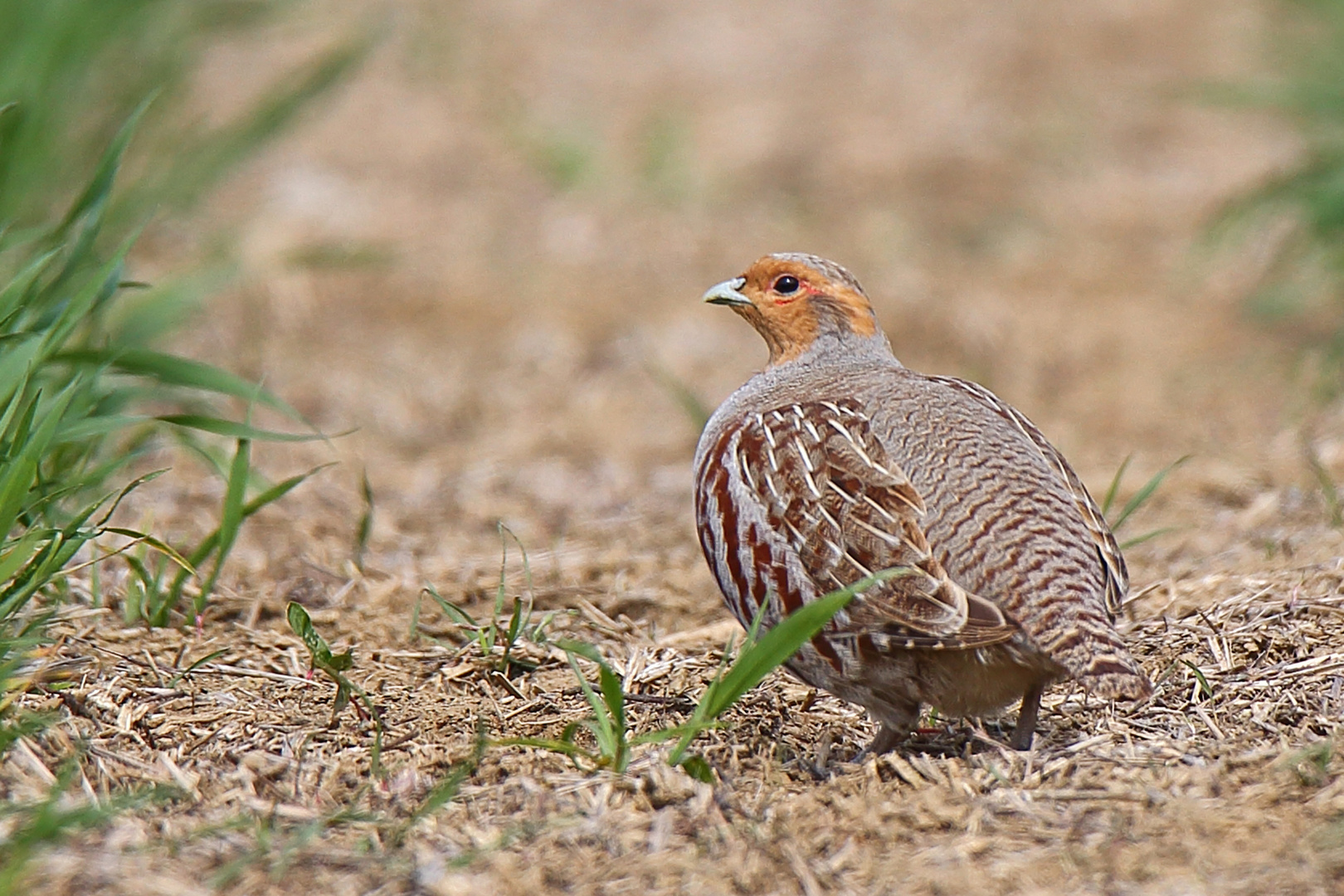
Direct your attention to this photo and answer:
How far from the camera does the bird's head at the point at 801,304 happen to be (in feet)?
13.9

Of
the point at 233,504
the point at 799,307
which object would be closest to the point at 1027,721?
the point at 799,307

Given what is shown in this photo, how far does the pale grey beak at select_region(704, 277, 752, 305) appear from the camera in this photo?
439cm

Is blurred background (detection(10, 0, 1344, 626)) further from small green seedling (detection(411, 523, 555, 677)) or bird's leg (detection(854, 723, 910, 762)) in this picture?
bird's leg (detection(854, 723, 910, 762))

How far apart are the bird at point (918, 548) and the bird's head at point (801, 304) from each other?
20.3 inches

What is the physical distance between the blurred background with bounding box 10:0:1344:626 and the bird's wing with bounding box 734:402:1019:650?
1111mm

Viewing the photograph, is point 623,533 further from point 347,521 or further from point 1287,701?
point 1287,701

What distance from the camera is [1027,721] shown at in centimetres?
328

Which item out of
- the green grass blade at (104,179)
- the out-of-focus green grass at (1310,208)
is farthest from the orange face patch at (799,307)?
the out-of-focus green grass at (1310,208)

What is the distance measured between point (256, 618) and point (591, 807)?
1515 millimetres

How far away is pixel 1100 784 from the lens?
302 centimetres

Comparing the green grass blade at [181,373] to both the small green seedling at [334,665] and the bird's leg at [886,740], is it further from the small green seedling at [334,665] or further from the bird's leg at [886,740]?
the bird's leg at [886,740]

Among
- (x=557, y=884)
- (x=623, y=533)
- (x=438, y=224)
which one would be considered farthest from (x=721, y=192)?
(x=557, y=884)

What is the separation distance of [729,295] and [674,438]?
2600 mm

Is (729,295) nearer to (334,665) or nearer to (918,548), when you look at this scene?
(918,548)
